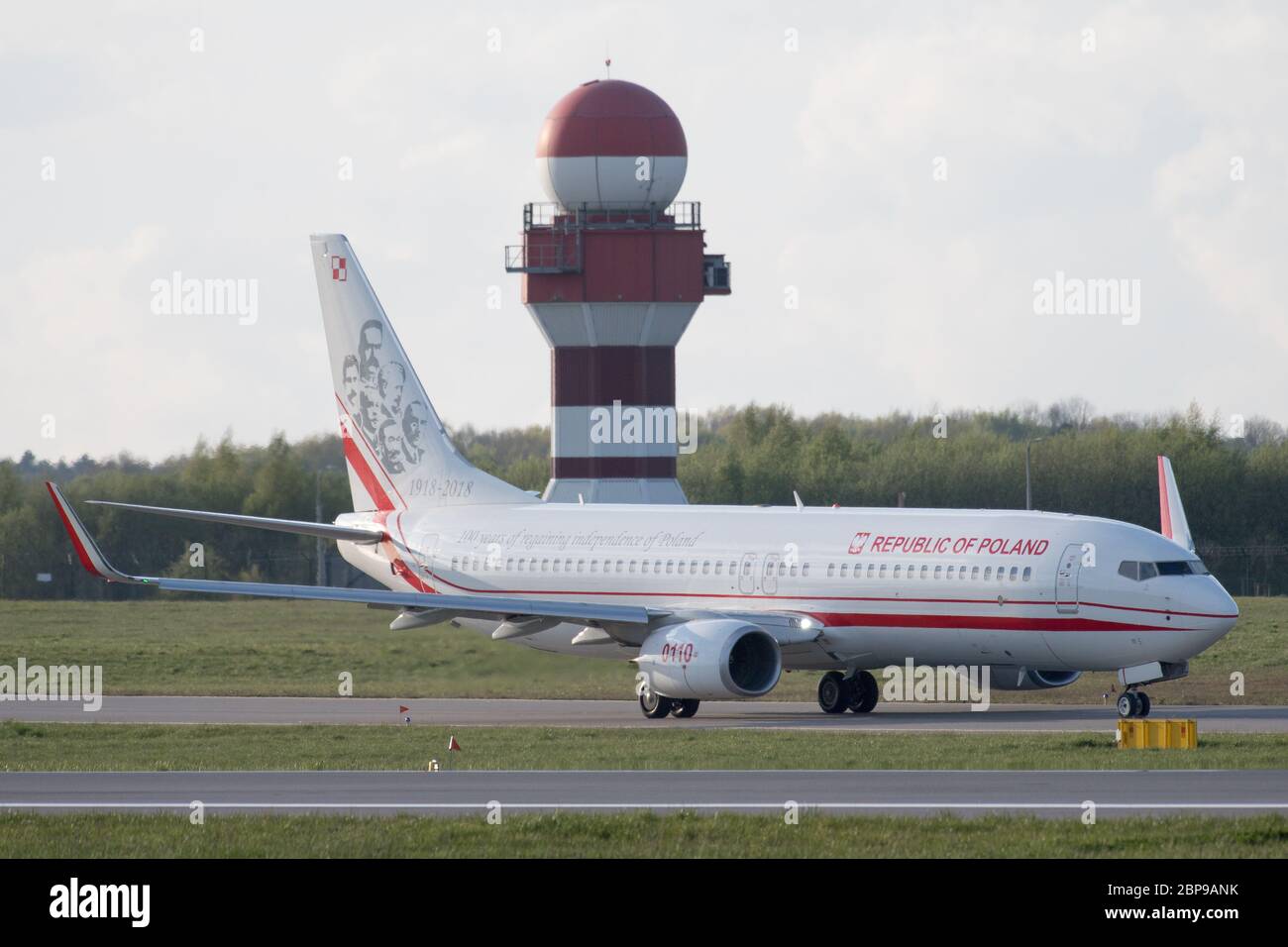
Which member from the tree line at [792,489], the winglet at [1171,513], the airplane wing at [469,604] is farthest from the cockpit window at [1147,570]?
the tree line at [792,489]

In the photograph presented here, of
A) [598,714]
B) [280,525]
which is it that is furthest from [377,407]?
[598,714]

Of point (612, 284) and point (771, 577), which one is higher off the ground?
point (612, 284)

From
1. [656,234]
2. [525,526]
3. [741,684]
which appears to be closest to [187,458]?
[656,234]

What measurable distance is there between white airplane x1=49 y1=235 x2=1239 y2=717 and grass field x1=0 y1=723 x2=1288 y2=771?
4.19m

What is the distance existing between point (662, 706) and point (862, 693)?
12.7 feet

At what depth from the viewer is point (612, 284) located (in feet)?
219

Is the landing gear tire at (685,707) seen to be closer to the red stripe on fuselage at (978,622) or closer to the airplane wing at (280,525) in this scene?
the red stripe on fuselage at (978,622)

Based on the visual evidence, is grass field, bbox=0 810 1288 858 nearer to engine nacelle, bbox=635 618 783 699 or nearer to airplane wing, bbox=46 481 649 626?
engine nacelle, bbox=635 618 783 699

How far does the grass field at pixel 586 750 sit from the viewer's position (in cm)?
3019

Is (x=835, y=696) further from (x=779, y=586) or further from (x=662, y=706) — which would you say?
(x=662, y=706)

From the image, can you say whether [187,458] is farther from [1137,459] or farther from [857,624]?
[857,624]

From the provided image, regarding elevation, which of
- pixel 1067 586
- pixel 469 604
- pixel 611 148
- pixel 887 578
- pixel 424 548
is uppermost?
pixel 611 148

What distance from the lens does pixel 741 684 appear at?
4122cm
